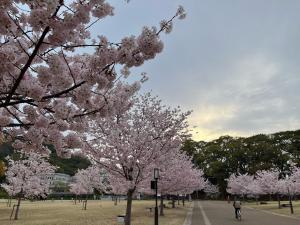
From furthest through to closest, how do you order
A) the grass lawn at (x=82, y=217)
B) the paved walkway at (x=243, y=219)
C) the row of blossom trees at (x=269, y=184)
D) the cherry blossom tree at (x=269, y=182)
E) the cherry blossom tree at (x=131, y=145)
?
the cherry blossom tree at (x=269, y=182)
the row of blossom trees at (x=269, y=184)
the paved walkway at (x=243, y=219)
the grass lawn at (x=82, y=217)
the cherry blossom tree at (x=131, y=145)

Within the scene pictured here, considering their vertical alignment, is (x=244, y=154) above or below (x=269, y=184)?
above

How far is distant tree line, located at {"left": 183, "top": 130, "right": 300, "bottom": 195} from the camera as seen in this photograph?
90.9m

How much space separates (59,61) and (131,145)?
526 inches

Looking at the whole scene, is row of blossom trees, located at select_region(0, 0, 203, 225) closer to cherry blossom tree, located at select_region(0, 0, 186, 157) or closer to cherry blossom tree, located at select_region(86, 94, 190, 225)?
cherry blossom tree, located at select_region(0, 0, 186, 157)

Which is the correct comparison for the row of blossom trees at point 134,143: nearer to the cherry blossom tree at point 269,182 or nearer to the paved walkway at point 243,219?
the paved walkway at point 243,219

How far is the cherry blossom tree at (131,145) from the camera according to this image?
1778 centimetres

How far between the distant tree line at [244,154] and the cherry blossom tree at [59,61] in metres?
82.4

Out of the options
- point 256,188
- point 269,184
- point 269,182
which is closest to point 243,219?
point 269,184

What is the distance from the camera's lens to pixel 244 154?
9738cm

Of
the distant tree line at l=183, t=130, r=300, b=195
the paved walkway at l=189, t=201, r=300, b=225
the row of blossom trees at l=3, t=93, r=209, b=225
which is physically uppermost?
the distant tree line at l=183, t=130, r=300, b=195

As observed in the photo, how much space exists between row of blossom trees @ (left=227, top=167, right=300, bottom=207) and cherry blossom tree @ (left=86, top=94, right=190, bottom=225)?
24408mm

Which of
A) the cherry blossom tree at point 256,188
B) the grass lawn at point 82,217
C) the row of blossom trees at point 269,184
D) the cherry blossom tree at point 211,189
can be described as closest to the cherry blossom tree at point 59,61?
the grass lawn at point 82,217

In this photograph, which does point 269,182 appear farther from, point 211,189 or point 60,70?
point 60,70

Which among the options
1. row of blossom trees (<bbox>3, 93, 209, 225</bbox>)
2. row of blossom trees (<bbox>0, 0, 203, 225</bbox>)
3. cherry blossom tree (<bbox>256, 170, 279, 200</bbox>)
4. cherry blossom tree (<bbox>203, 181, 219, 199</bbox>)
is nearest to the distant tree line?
cherry blossom tree (<bbox>203, 181, 219, 199</bbox>)
